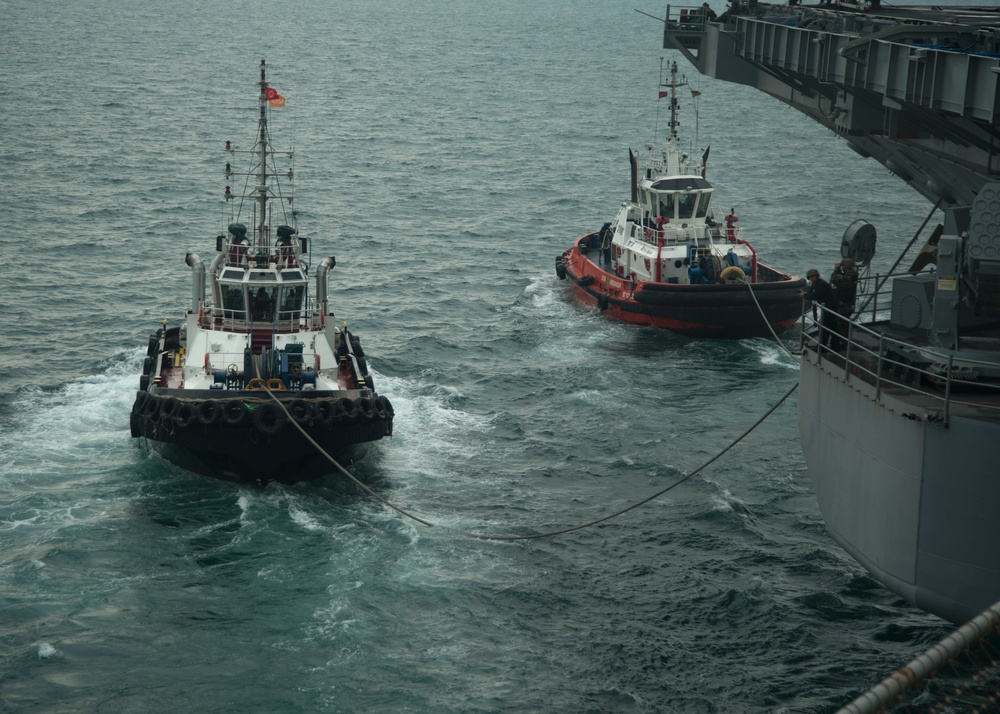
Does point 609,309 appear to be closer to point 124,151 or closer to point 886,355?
point 886,355

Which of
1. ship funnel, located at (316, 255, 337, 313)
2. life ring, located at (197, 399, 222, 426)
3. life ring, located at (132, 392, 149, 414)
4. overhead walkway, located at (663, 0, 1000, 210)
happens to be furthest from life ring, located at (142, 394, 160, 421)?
overhead walkway, located at (663, 0, 1000, 210)

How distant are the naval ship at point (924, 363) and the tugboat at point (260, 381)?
421 inches

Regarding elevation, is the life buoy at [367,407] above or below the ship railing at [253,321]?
below

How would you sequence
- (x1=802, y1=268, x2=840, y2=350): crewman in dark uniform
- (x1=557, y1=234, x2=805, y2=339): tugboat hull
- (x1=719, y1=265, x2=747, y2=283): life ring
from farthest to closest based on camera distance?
(x1=719, y1=265, x2=747, y2=283): life ring < (x1=557, y1=234, x2=805, y2=339): tugboat hull < (x1=802, y1=268, x2=840, y2=350): crewman in dark uniform

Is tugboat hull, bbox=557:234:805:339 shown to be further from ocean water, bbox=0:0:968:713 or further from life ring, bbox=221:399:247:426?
life ring, bbox=221:399:247:426

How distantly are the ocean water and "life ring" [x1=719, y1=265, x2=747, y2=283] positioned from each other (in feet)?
6.60

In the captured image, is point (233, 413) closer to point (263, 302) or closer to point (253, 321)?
point (253, 321)

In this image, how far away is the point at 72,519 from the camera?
23.4m

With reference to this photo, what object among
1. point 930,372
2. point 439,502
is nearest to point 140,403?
point 439,502

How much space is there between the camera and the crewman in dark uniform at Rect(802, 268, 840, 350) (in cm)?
1773

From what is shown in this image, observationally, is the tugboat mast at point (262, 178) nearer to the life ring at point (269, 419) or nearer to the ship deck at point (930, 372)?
the life ring at point (269, 419)

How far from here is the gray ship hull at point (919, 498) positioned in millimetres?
13844

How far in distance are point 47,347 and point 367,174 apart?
120 ft

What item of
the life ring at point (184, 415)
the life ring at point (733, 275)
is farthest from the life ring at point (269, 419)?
the life ring at point (733, 275)
